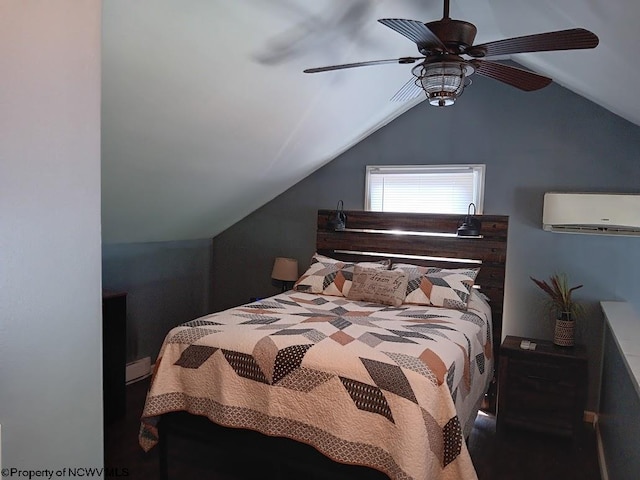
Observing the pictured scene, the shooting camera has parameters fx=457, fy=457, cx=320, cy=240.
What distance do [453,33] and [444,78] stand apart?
0.17 meters

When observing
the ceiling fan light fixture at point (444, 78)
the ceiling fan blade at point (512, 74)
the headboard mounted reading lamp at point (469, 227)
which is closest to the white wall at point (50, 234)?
the ceiling fan light fixture at point (444, 78)

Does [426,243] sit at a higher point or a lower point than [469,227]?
lower

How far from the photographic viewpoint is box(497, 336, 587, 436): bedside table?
3025mm

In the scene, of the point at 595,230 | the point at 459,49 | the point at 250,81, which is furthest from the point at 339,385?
the point at 595,230

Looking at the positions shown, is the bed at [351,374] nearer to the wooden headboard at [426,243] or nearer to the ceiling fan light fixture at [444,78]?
the wooden headboard at [426,243]

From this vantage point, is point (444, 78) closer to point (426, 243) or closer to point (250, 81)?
point (250, 81)

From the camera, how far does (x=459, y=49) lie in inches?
71.6

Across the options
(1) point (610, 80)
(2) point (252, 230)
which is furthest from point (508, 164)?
(2) point (252, 230)

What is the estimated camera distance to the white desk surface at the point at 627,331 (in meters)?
1.79

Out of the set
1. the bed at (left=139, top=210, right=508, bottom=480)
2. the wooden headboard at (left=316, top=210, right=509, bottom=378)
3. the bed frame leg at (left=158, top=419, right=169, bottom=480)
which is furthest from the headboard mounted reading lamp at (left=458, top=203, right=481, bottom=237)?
the bed frame leg at (left=158, top=419, right=169, bottom=480)

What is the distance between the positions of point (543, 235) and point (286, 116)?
214 cm

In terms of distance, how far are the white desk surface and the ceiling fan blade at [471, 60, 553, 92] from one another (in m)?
1.21

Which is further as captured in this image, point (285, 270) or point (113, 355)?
point (285, 270)

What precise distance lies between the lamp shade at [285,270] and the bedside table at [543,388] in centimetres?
193
